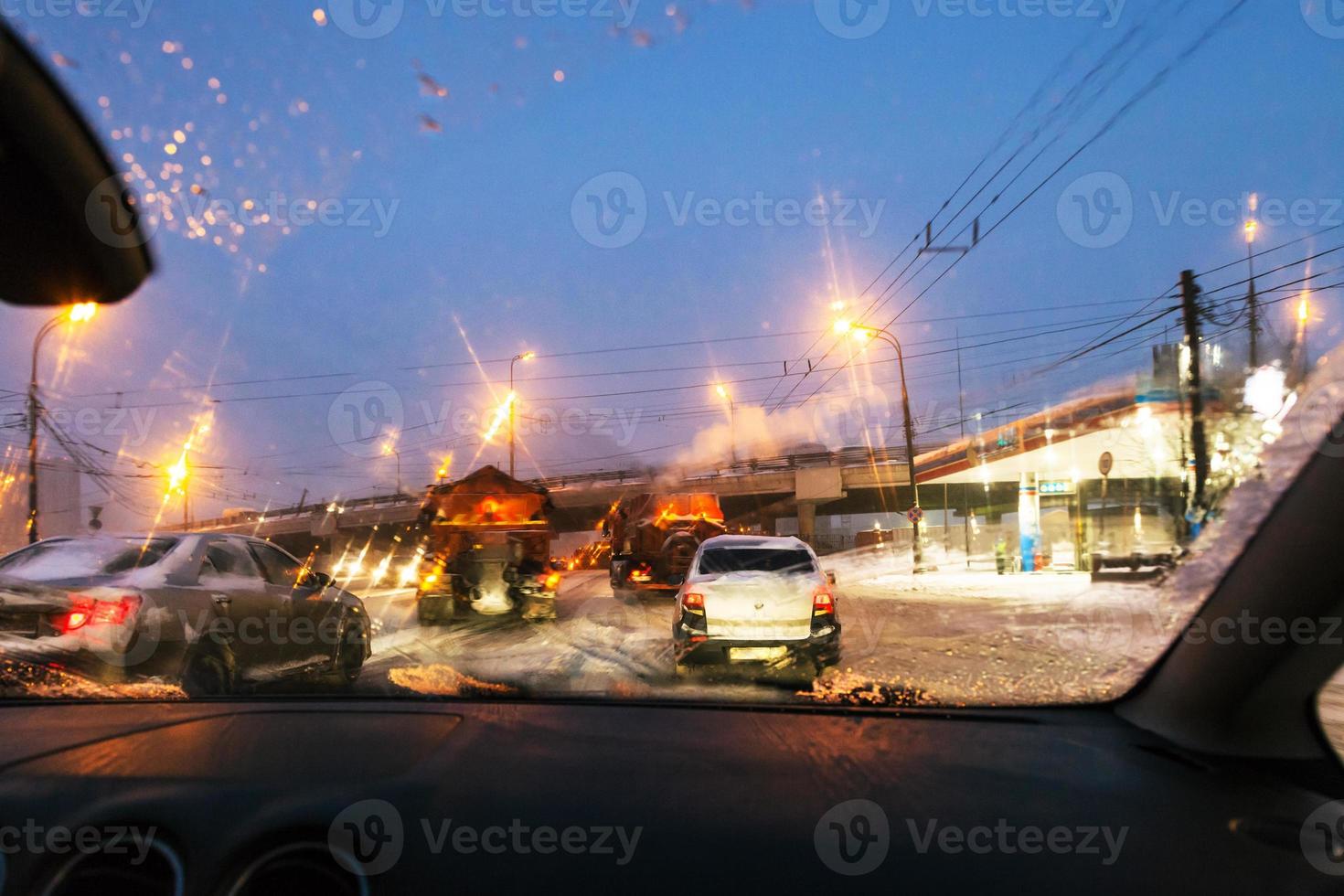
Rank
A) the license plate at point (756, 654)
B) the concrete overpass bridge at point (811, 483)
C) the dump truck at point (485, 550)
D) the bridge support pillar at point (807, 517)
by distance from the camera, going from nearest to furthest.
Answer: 1. the concrete overpass bridge at point (811, 483)
2. the license plate at point (756, 654)
3. the dump truck at point (485, 550)
4. the bridge support pillar at point (807, 517)

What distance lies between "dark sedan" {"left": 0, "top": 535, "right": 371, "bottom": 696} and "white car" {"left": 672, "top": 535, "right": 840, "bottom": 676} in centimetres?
295

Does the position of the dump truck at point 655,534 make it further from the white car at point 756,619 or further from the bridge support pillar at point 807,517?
the bridge support pillar at point 807,517

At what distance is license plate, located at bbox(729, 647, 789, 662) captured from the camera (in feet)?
25.6

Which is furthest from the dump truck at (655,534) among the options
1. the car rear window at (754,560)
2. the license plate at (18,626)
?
the license plate at (18,626)

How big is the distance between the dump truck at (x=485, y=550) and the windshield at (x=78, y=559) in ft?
12.7

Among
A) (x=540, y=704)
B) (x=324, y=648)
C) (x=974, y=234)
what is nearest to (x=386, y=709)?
(x=540, y=704)

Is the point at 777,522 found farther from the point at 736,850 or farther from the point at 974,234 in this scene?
the point at 736,850

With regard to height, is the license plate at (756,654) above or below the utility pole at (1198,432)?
below

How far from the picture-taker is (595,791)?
126 inches

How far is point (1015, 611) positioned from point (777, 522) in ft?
66.4

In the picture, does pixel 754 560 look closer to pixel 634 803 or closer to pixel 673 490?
pixel 634 803

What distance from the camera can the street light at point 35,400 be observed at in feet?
12.2

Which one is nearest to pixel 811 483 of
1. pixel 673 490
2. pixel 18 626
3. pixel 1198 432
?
pixel 673 490

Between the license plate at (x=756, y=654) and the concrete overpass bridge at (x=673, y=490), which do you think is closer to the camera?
the license plate at (x=756, y=654)
